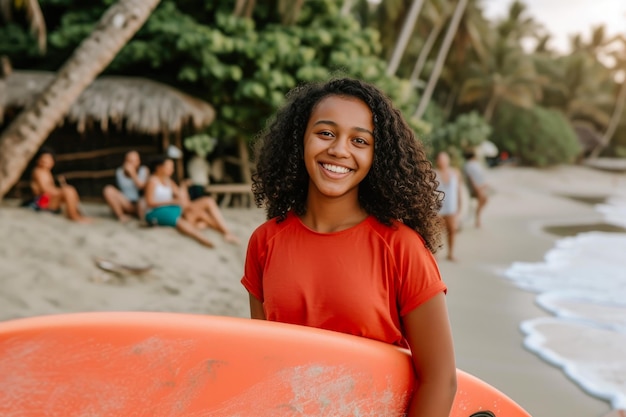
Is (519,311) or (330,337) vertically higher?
(330,337)

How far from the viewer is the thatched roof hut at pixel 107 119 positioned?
8555 millimetres

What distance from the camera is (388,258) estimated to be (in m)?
1.22

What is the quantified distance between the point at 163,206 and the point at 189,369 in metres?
5.89

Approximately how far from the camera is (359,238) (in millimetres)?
1273

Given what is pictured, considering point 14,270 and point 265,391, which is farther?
point 14,270

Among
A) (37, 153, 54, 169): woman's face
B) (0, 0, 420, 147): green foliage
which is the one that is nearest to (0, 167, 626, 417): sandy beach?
(37, 153, 54, 169): woman's face

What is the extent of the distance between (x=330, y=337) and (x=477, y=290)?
557 centimetres

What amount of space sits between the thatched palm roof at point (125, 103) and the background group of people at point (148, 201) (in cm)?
132

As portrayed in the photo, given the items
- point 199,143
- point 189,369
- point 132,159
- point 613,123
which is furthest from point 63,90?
point 613,123

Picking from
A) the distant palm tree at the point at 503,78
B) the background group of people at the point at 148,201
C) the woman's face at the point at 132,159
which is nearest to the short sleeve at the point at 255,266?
the background group of people at the point at 148,201

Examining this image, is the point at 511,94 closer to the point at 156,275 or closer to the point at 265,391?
the point at 156,275

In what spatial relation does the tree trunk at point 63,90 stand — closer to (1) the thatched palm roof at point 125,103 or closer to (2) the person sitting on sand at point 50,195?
(2) the person sitting on sand at point 50,195

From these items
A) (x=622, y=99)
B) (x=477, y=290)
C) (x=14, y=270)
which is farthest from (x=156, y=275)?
(x=622, y=99)

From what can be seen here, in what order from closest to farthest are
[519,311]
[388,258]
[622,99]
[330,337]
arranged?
[388,258] < [330,337] < [519,311] < [622,99]
